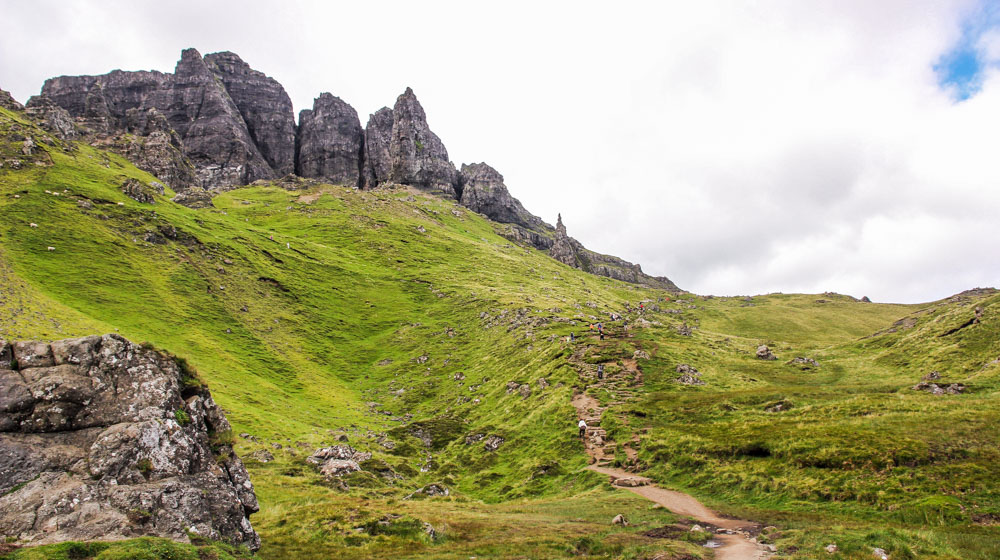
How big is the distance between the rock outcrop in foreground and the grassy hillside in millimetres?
6534

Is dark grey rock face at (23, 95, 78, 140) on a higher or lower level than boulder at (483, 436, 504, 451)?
higher

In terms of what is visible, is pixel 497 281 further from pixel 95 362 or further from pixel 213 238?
pixel 95 362

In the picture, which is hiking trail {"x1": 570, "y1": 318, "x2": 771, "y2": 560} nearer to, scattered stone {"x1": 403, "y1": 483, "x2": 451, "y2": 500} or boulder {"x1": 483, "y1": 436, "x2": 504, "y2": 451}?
boulder {"x1": 483, "y1": 436, "x2": 504, "y2": 451}

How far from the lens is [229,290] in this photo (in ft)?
334

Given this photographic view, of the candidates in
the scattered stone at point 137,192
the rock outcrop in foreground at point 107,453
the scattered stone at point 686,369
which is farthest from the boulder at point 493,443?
the scattered stone at point 137,192

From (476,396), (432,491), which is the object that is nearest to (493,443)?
(432,491)

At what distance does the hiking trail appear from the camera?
79.8ft

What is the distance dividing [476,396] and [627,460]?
1576 inches

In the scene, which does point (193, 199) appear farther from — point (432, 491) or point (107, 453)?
point (107, 453)

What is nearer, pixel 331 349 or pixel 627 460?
pixel 627 460

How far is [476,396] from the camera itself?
8006 centimetres

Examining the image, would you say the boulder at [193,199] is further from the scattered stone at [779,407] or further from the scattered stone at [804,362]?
the scattered stone at [804,362]

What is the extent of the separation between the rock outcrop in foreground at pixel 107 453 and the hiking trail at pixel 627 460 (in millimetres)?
25501

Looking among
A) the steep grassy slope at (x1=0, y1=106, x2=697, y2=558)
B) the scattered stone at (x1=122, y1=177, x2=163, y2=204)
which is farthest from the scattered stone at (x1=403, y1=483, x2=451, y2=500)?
the scattered stone at (x1=122, y1=177, x2=163, y2=204)
